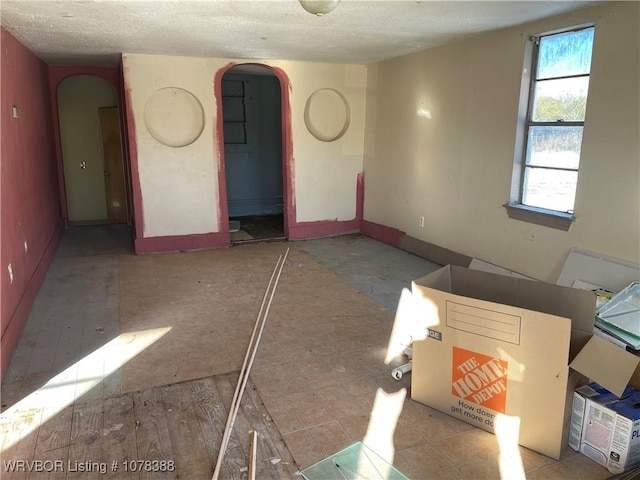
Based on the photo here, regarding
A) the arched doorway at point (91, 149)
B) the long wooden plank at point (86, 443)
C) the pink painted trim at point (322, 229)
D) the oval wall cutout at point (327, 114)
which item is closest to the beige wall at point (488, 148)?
the pink painted trim at point (322, 229)

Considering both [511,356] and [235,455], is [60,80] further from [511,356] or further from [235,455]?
[511,356]

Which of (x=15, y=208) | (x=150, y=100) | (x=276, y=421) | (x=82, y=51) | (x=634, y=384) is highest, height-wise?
(x=82, y=51)

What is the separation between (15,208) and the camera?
12.9ft

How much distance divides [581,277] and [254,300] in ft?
8.98

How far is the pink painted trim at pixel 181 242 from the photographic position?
595 cm

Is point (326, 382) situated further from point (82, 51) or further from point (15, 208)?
point (82, 51)

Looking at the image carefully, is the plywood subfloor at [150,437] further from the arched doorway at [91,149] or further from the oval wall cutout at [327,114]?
the arched doorway at [91,149]

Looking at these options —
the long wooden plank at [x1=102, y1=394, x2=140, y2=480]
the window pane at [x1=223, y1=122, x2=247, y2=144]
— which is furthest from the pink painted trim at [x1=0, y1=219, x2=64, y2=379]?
the window pane at [x1=223, y1=122, x2=247, y2=144]

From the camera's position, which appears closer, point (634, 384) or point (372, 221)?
point (634, 384)

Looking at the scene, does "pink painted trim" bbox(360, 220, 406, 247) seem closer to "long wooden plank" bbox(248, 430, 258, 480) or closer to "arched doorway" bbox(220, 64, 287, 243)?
"arched doorway" bbox(220, 64, 287, 243)

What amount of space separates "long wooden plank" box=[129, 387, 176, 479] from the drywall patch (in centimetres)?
378

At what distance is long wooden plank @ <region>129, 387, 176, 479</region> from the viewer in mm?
2207

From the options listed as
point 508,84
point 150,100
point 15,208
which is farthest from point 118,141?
point 508,84

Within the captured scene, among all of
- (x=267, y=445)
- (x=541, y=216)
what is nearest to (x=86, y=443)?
(x=267, y=445)
